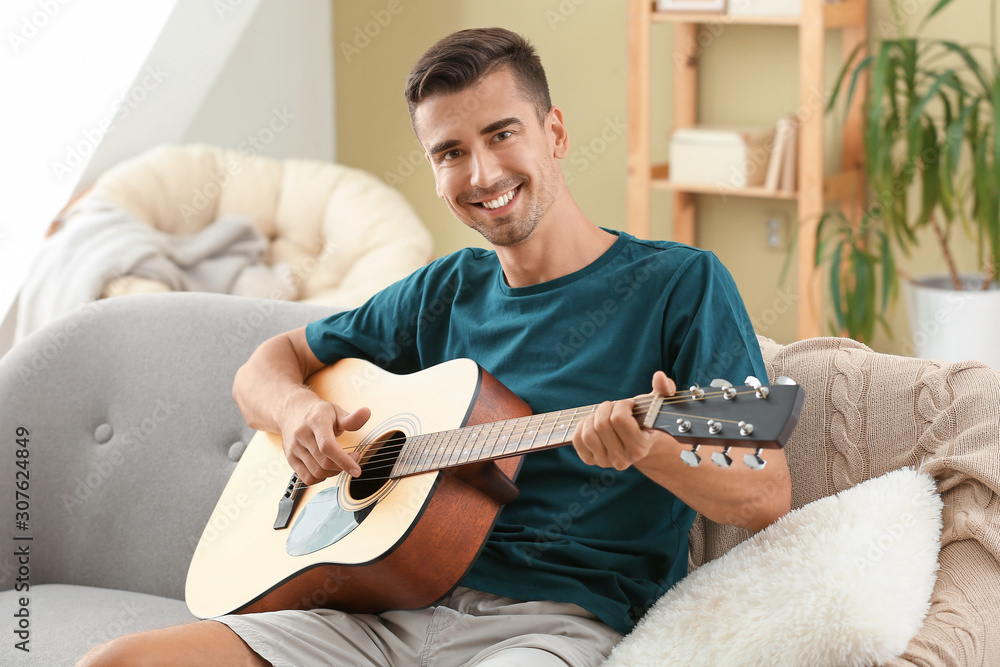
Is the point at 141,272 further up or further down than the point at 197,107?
further down

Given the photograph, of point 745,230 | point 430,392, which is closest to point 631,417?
point 430,392

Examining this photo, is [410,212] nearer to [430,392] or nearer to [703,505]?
[430,392]

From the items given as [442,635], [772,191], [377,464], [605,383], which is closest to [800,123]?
[772,191]

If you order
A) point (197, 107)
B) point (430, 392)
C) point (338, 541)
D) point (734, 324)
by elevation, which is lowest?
point (338, 541)

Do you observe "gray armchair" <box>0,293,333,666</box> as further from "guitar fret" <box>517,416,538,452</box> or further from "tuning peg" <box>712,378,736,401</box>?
"tuning peg" <box>712,378,736,401</box>

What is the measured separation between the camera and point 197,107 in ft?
13.1

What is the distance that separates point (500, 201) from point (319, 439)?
1.39 feet

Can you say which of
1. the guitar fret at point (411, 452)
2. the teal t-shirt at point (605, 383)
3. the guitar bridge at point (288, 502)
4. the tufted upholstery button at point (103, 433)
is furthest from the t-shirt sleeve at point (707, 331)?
the tufted upholstery button at point (103, 433)

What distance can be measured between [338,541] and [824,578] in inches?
24.1

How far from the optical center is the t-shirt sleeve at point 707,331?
1171 millimetres

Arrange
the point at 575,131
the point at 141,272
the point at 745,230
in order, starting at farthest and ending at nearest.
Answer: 1. the point at 575,131
2. the point at 745,230
3. the point at 141,272

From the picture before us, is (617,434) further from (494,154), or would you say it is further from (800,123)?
(800,123)

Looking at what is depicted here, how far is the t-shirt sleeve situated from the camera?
1.17 m

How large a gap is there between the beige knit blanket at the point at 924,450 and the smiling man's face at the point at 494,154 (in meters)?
0.43
